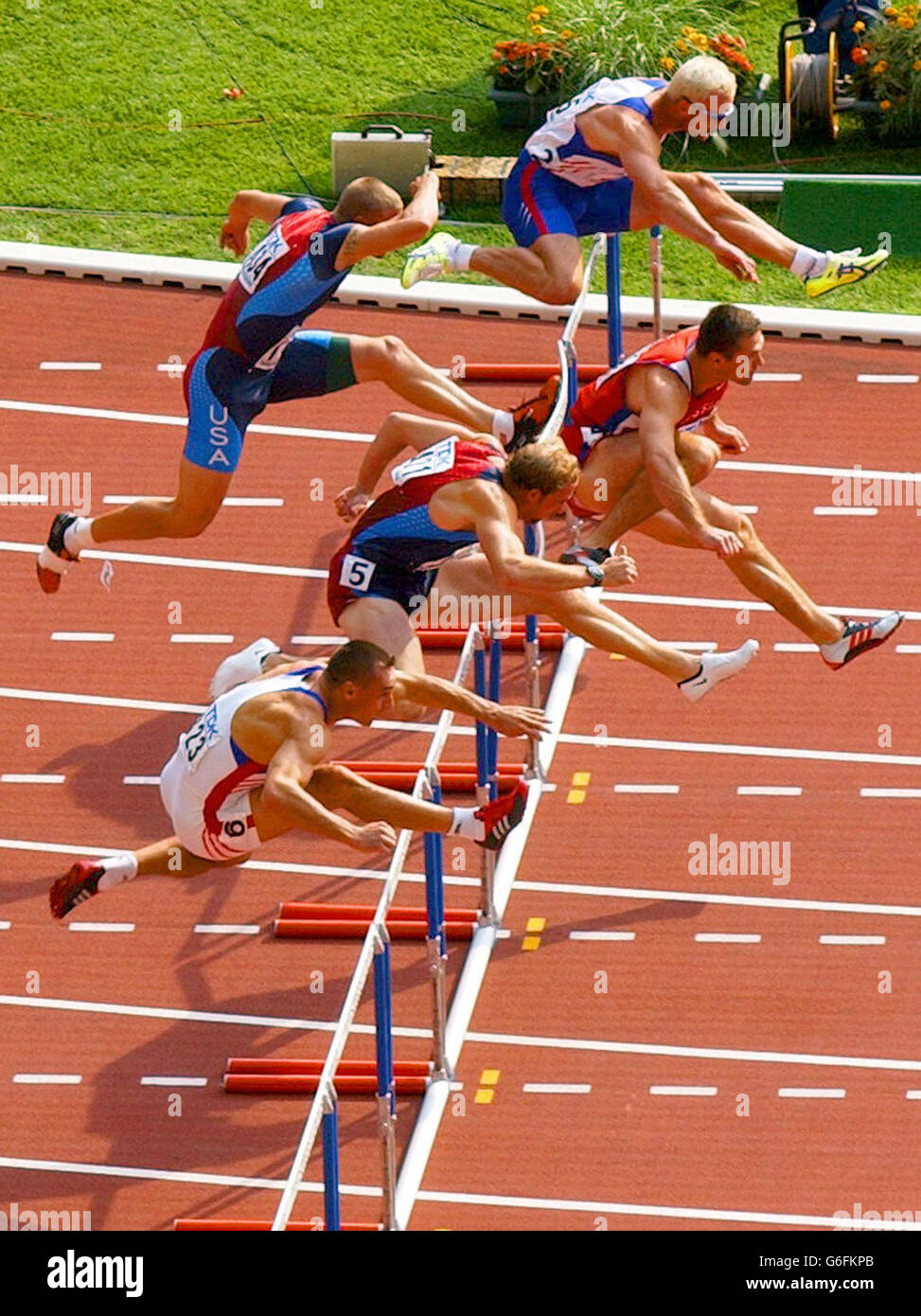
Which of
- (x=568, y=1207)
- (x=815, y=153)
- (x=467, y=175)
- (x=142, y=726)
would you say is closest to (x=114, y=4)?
(x=467, y=175)

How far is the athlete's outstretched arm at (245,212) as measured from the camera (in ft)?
42.9

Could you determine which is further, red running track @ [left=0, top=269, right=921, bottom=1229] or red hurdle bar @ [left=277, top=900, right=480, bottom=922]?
red hurdle bar @ [left=277, top=900, right=480, bottom=922]

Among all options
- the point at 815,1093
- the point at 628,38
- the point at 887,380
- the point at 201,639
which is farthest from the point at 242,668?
the point at 628,38

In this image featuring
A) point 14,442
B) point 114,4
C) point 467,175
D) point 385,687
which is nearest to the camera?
point 385,687

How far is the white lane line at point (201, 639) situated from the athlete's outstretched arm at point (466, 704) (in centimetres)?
244

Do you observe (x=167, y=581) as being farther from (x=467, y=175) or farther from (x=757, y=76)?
(x=757, y=76)

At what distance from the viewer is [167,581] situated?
14.5 metres

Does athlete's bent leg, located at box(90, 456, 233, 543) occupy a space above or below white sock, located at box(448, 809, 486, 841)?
above

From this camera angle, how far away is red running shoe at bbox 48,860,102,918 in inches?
446

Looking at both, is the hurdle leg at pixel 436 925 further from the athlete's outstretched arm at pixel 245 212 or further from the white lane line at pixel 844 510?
the white lane line at pixel 844 510

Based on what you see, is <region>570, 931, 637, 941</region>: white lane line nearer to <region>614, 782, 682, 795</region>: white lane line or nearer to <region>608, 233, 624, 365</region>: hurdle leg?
<region>614, 782, 682, 795</region>: white lane line

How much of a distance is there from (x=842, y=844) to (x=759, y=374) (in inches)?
164

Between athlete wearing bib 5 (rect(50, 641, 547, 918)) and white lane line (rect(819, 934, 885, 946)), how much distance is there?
171 cm

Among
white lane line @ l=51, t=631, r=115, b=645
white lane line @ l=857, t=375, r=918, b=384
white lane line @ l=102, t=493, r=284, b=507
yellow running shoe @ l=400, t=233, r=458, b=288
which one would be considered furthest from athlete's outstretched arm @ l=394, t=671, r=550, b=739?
white lane line @ l=857, t=375, r=918, b=384
